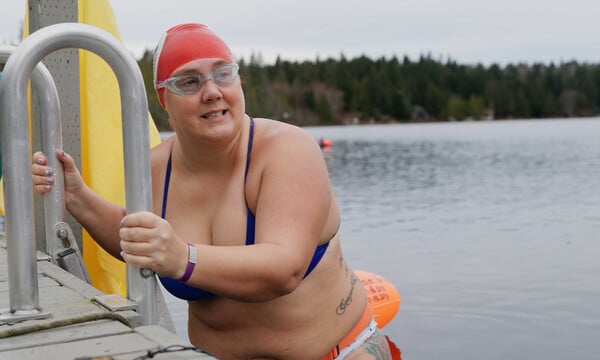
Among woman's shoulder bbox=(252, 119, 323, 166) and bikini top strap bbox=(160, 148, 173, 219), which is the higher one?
woman's shoulder bbox=(252, 119, 323, 166)

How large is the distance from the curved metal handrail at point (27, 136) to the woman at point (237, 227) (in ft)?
0.55

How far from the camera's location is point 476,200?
2509 centimetres

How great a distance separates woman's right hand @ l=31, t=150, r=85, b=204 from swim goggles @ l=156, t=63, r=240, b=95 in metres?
0.91

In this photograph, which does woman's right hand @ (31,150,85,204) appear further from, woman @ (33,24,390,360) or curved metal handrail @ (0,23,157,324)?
curved metal handrail @ (0,23,157,324)

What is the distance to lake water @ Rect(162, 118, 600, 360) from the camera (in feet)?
32.9

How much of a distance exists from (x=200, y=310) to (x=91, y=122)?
2191 millimetres

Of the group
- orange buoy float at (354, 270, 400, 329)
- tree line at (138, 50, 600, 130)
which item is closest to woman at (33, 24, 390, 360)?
orange buoy float at (354, 270, 400, 329)

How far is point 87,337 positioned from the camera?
245cm

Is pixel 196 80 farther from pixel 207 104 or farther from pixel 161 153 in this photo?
pixel 161 153

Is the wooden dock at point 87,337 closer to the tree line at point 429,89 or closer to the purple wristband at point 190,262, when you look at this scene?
the purple wristband at point 190,262

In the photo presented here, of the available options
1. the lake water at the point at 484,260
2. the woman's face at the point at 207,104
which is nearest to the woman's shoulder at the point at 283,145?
the woman's face at the point at 207,104

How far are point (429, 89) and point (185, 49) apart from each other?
569ft

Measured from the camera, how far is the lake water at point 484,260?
10.0 meters

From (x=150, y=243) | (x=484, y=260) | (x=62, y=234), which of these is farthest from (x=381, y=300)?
(x=484, y=260)
